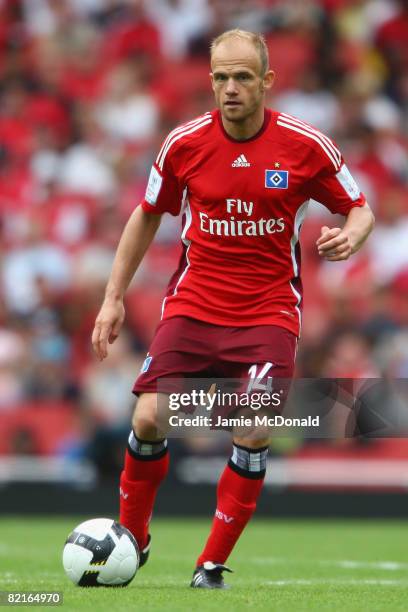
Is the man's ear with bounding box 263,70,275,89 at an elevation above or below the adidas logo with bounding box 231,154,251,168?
above

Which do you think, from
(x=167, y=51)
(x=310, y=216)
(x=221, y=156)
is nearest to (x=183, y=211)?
(x=221, y=156)

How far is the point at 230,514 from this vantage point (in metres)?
5.57

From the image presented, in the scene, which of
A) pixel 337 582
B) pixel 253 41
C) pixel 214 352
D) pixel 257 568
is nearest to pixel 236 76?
pixel 253 41

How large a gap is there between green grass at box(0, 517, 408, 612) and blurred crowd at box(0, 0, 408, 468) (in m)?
1.32

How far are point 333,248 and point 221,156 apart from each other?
2.35 feet

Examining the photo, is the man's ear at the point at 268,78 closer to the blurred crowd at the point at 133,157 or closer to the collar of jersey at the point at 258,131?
the collar of jersey at the point at 258,131

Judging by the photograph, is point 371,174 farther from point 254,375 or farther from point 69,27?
point 254,375

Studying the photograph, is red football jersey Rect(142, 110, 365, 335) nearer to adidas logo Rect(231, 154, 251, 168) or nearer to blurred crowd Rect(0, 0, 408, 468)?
adidas logo Rect(231, 154, 251, 168)

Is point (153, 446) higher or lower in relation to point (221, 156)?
lower

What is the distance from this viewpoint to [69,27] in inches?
615

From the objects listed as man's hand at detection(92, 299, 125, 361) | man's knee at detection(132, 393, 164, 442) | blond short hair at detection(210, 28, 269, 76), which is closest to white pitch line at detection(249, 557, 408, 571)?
man's knee at detection(132, 393, 164, 442)

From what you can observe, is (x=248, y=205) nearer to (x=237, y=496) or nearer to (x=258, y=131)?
(x=258, y=131)

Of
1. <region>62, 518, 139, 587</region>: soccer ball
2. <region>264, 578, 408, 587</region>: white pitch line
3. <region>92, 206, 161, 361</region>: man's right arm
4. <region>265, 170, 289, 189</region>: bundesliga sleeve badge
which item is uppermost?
<region>265, 170, 289, 189</region>: bundesliga sleeve badge

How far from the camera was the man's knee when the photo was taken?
219 inches
